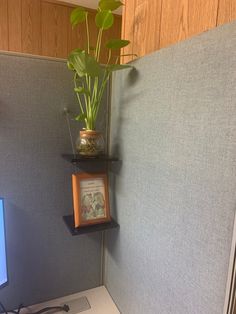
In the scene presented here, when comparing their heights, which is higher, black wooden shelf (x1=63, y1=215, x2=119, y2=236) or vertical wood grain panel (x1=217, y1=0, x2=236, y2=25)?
vertical wood grain panel (x1=217, y1=0, x2=236, y2=25)

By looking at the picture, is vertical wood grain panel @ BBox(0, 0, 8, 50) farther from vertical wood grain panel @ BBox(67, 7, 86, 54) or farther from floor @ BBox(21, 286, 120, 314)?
floor @ BBox(21, 286, 120, 314)

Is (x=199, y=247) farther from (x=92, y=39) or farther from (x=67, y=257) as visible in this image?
(x=92, y=39)

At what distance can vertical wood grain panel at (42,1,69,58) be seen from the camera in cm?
219

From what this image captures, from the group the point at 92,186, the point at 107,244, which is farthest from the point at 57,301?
the point at 92,186

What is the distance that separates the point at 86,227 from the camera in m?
0.95

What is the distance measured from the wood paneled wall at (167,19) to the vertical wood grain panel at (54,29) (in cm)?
147

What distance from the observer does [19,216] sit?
0.94 m

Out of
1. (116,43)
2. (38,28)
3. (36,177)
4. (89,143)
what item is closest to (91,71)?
(116,43)

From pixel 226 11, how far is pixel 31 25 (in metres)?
2.08

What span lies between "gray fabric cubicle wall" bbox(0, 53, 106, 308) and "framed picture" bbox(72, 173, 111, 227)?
89 mm

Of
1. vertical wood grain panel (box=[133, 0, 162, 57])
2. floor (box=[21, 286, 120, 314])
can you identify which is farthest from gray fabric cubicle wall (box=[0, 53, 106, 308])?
vertical wood grain panel (box=[133, 0, 162, 57])

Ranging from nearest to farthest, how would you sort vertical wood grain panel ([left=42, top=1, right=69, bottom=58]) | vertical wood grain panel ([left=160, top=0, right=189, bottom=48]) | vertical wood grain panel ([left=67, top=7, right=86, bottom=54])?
vertical wood grain panel ([left=160, top=0, right=189, bottom=48]), vertical wood grain panel ([left=42, top=1, right=69, bottom=58]), vertical wood grain panel ([left=67, top=7, right=86, bottom=54])

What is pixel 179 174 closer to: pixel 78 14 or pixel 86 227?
pixel 86 227

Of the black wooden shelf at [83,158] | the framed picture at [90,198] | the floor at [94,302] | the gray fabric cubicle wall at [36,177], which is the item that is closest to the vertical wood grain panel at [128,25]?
the gray fabric cubicle wall at [36,177]
